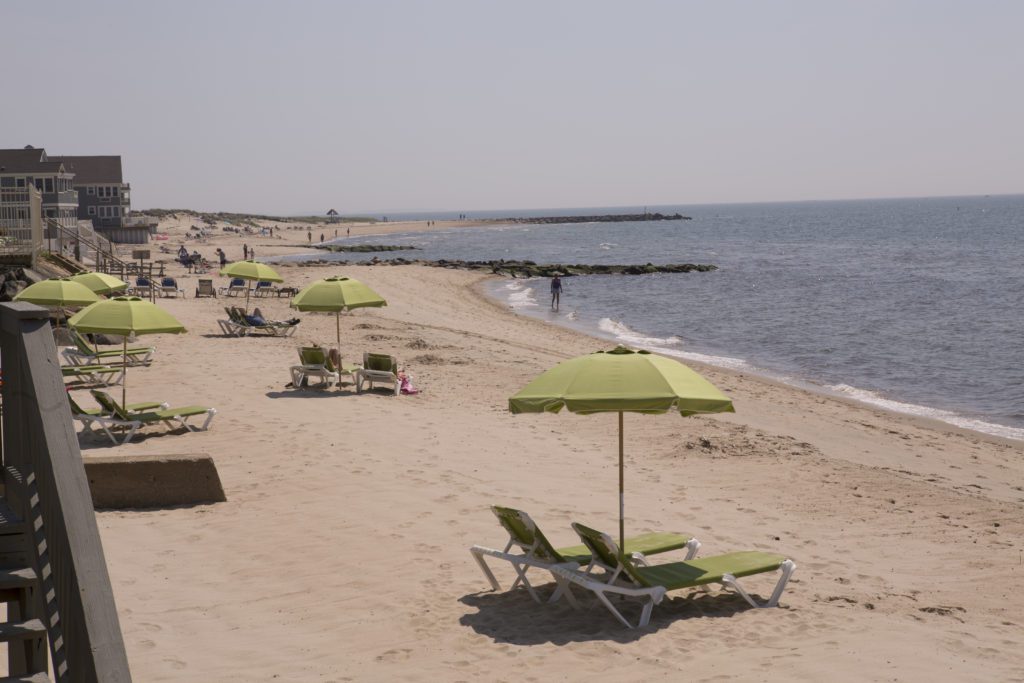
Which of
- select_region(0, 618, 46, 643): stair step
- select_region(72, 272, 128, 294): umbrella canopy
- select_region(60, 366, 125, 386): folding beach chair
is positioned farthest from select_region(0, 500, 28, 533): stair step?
select_region(72, 272, 128, 294): umbrella canopy

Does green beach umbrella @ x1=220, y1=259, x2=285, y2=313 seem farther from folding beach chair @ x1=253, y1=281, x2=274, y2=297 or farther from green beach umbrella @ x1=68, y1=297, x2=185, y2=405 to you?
green beach umbrella @ x1=68, y1=297, x2=185, y2=405

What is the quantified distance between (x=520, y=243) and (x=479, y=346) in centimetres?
8683

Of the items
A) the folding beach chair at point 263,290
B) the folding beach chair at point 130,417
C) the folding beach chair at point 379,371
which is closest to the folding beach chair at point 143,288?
the folding beach chair at point 263,290

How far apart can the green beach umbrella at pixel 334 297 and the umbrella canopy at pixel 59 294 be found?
3440 millimetres

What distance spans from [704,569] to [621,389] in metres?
1.55

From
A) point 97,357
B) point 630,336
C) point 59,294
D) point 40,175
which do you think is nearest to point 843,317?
point 630,336

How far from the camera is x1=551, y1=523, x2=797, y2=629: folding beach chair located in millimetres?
7195

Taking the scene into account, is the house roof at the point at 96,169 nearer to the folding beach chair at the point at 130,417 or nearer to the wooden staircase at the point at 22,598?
the folding beach chair at the point at 130,417

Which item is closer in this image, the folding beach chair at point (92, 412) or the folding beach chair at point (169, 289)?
the folding beach chair at point (92, 412)

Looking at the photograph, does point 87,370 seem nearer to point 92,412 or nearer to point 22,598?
point 92,412

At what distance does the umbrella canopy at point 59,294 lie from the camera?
656 inches

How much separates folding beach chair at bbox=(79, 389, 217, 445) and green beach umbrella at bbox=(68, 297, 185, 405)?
286 millimetres

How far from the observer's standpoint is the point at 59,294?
54.9 ft

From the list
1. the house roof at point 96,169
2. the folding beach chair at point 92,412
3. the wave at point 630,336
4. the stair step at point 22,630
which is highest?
the house roof at point 96,169
